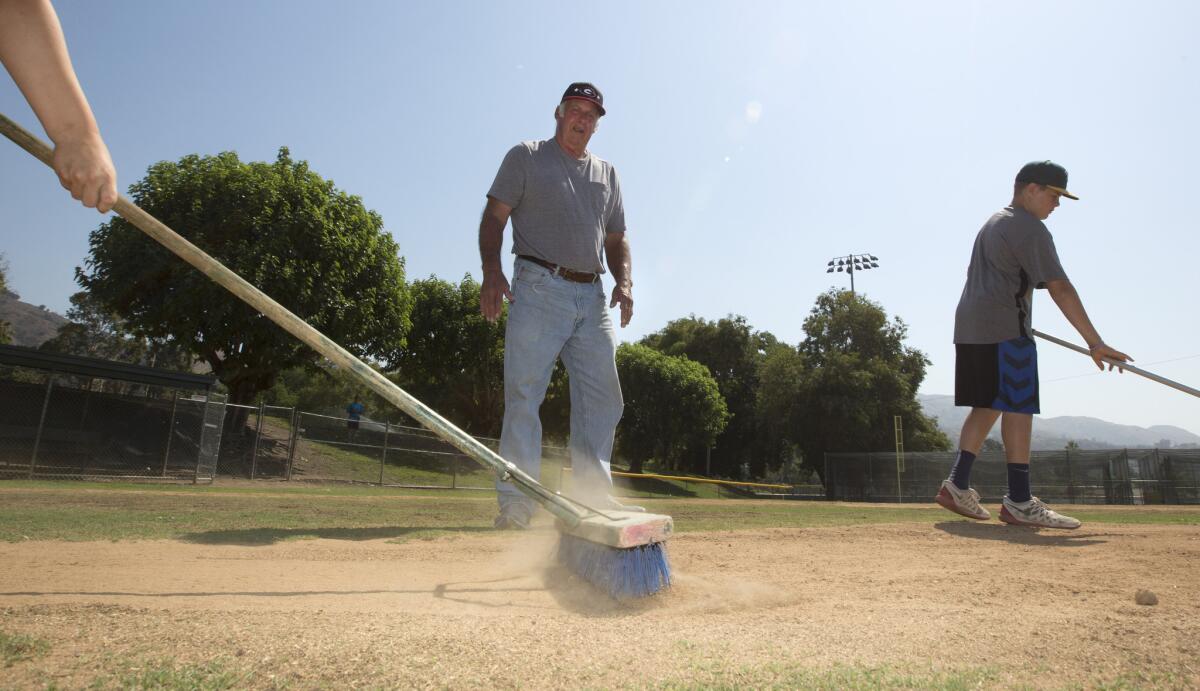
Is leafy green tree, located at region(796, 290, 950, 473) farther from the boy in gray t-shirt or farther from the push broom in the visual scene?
the push broom

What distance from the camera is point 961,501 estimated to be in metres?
4.98

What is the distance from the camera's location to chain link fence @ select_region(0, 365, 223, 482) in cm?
1465

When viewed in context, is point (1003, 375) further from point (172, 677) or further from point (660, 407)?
point (660, 407)

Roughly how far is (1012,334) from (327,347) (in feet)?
14.8

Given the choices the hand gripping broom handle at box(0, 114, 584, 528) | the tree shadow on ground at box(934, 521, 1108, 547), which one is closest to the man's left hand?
the hand gripping broom handle at box(0, 114, 584, 528)

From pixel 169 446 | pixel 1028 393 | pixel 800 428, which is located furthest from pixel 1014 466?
pixel 800 428

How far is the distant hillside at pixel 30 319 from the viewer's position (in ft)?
414

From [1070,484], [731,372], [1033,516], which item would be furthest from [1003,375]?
[731,372]

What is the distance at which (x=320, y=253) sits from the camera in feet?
69.8

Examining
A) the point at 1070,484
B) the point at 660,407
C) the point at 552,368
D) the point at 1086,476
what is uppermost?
the point at 660,407

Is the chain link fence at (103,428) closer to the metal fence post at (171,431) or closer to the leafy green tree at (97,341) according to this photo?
the metal fence post at (171,431)

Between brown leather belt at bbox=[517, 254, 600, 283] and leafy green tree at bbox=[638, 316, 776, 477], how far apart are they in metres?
46.6

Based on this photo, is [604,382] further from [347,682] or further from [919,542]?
[347,682]

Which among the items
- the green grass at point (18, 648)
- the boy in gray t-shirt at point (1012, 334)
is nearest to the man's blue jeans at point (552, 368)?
the green grass at point (18, 648)
